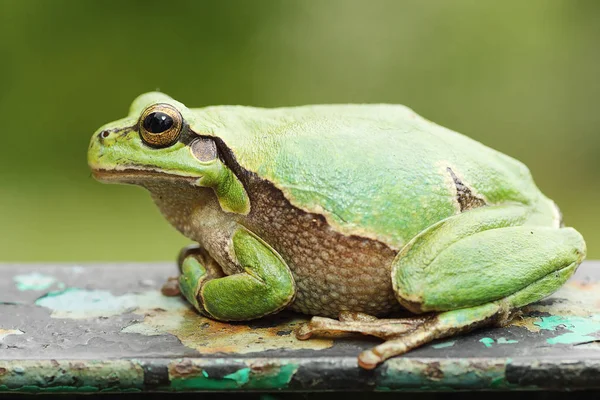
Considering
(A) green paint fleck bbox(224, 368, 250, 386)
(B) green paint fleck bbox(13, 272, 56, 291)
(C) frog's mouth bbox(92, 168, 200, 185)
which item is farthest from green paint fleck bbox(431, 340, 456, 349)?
(B) green paint fleck bbox(13, 272, 56, 291)

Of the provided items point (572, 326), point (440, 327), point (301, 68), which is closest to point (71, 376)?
point (440, 327)

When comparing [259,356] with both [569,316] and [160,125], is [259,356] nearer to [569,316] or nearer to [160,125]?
[160,125]

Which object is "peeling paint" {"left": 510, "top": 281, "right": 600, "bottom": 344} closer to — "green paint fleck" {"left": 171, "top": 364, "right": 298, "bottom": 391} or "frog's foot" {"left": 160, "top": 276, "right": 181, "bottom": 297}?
"green paint fleck" {"left": 171, "top": 364, "right": 298, "bottom": 391}

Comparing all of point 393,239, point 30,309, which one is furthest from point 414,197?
point 30,309

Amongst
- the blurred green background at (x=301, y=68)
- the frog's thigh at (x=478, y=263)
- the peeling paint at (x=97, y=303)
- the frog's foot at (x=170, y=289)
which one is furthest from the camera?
the blurred green background at (x=301, y=68)

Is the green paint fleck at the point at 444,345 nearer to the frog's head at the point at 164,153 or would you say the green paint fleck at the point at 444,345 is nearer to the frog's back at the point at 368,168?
the frog's back at the point at 368,168

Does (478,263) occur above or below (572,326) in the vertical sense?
above

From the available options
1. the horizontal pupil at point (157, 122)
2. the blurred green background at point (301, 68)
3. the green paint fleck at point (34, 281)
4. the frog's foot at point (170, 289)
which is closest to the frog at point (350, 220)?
the horizontal pupil at point (157, 122)
